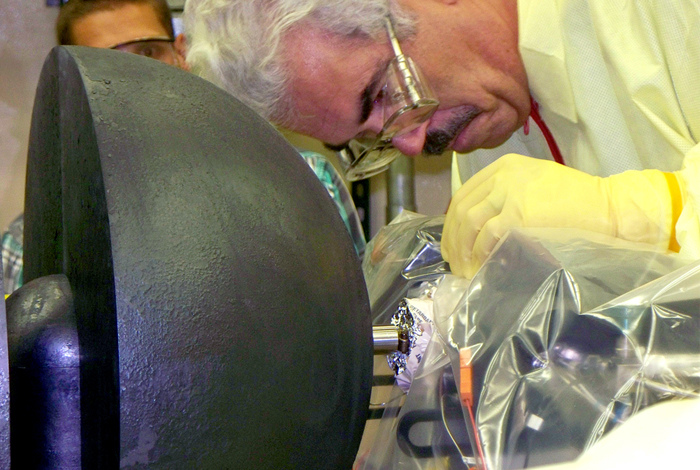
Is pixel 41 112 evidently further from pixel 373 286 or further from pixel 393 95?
pixel 393 95

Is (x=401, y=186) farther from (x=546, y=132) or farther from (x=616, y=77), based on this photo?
(x=616, y=77)

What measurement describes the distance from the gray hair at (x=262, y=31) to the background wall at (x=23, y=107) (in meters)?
0.78

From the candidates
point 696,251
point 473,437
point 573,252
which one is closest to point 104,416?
point 473,437

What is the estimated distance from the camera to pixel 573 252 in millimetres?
465

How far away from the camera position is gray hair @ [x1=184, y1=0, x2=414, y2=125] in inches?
36.0

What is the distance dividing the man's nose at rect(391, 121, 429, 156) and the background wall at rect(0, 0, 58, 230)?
1.27m

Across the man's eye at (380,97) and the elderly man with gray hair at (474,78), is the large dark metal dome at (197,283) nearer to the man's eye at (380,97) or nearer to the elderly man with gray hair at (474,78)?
the elderly man with gray hair at (474,78)

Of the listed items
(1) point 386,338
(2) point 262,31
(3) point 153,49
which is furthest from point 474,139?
(3) point 153,49

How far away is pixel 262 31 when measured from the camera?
0.93 meters

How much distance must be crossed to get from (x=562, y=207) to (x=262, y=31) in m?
0.52

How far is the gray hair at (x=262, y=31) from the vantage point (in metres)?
0.91

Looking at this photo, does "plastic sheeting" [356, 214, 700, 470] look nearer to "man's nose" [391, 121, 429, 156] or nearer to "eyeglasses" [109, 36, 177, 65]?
"man's nose" [391, 121, 429, 156]

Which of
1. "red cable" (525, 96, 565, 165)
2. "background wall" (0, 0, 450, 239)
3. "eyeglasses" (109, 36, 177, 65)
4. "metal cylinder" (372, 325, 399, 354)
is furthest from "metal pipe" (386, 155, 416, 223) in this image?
"metal cylinder" (372, 325, 399, 354)

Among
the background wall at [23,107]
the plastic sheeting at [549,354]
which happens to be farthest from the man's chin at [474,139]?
the background wall at [23,107]
